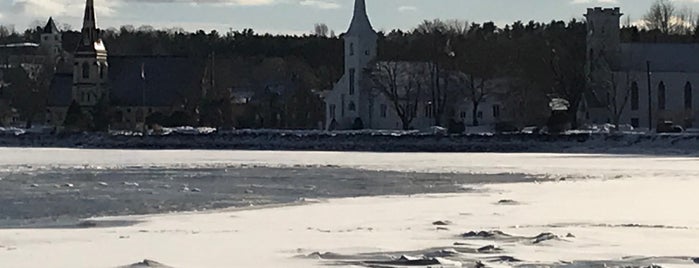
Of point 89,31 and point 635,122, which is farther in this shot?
point 89,31

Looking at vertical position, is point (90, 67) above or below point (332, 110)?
above

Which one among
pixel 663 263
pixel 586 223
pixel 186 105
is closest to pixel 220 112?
pixel 186 105

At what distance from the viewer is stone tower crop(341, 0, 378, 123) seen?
9950 cm

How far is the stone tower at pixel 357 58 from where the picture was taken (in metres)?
A: 99.5

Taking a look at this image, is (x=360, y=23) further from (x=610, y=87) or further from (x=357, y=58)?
(x=610, y=87)

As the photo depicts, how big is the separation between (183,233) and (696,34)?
3821 inches

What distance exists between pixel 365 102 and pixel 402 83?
313 centimetres

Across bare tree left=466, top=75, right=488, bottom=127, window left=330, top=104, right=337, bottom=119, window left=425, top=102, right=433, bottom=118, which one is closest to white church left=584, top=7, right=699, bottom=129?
bare tree left=466, top=75, right=488, bottom=127

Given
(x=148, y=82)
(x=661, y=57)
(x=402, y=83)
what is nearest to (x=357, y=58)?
(x=402, y=83)

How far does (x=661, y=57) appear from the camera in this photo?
3821 inches

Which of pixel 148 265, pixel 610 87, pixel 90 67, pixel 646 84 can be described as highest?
pixel 90 67

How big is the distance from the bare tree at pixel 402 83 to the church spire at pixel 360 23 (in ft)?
13.7

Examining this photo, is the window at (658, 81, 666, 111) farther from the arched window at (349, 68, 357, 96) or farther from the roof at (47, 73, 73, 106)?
the roof at (47, 73, 73, 106)

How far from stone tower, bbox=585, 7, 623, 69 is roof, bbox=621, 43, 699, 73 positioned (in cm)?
64
